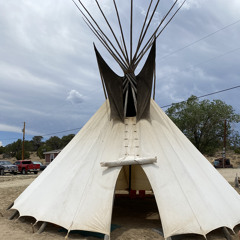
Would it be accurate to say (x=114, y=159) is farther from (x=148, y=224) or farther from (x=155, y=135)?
(x=148, y=224)

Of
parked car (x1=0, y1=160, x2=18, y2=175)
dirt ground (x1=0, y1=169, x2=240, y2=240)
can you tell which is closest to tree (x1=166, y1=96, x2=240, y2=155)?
parked car (x1=0, y1=160, x2=18, y2=175)

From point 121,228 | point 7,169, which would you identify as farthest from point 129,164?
point 7,169

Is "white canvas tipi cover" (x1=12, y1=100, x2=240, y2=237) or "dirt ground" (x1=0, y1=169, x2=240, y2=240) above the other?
"white canvas tipi cover" (x1=12, y1=100, x2=240, y2=237)

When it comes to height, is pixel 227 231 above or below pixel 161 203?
below

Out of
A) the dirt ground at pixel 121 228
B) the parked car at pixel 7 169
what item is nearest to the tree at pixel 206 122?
the parked car at pixel 7 169

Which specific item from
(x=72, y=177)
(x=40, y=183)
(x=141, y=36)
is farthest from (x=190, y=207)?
(x=141, y=36)

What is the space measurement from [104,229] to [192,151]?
2.91 m

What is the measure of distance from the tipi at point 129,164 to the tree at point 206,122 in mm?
27146

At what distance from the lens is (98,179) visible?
566 cm

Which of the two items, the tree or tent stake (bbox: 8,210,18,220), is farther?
the tree

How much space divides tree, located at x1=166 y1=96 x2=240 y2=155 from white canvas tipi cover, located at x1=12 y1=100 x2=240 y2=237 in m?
27.6

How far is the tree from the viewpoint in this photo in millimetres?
33625

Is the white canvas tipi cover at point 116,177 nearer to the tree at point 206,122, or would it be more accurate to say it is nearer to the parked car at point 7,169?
the parked car at point 7,169

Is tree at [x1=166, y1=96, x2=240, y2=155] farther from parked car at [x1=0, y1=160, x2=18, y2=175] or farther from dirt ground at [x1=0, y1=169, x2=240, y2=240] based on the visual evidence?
dirt ground at [x1=0, y1=169, x2=240, y2=240]
